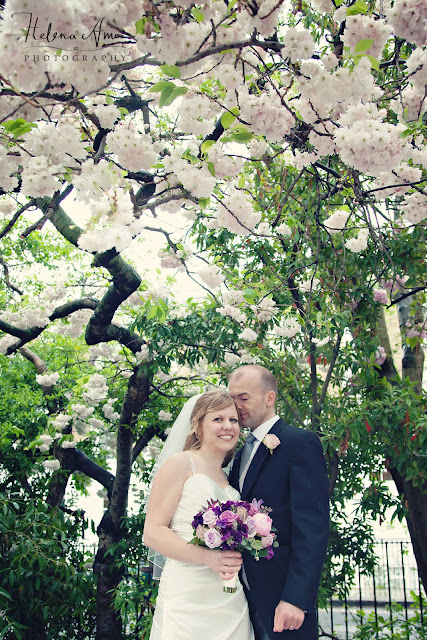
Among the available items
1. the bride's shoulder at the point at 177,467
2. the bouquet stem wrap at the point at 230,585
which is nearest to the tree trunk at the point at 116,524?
the bride's shoulder at the point at 177,467

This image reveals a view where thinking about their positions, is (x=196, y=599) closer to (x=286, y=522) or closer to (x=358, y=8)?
(x=286, y=522)

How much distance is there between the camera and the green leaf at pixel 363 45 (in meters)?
1.69

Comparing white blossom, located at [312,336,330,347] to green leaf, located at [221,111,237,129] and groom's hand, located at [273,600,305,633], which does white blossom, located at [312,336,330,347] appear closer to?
groom's hand, located at [273,600,305,633]

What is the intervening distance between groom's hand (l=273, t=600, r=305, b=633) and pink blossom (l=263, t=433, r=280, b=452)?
0.57 meters

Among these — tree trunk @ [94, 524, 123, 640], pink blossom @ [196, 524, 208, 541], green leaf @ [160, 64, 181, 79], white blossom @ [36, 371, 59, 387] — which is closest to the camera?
green leaf @ [160, 64, 181, 79]

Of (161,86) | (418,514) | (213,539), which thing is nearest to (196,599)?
(213,539)

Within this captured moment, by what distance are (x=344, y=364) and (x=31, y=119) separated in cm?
299

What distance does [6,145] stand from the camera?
2.53m

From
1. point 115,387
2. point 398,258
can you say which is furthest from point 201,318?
point 115,387

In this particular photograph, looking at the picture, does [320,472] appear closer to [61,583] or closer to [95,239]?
[95,239]

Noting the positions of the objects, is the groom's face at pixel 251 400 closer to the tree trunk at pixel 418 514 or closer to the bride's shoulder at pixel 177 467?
the bride's shoulder at pixel 177 467

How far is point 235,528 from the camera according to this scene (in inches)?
79.4

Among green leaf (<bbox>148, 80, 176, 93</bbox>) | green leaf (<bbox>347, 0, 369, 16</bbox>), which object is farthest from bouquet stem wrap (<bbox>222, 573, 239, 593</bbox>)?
green leaf (<bbox>347, 0, 369, 16</bbox>)

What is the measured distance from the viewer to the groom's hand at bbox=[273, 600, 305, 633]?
2148 millimetres
